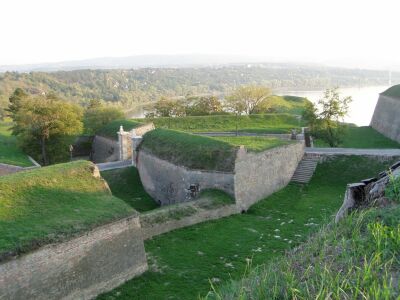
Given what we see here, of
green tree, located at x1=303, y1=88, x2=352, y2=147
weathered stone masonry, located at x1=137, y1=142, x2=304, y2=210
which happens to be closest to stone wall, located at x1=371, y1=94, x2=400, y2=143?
green tree, located at x1=303, y1=88, x2=352, y2=147

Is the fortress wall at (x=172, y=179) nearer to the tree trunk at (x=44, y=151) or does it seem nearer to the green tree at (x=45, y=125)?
the green tree at (x=45, y=125)

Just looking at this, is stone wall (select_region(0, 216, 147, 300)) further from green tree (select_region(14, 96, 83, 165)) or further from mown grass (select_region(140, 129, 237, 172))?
green tree (select_region(14, 96, 83, 165))

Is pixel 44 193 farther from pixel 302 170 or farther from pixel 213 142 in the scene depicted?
pixel 302 170

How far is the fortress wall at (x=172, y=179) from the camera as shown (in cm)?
1786

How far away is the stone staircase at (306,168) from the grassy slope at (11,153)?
16178 millimetres

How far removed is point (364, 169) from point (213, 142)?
8.31 meters

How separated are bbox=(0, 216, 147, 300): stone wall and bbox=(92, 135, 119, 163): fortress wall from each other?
17.7 metres

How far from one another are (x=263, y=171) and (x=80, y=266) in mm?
10969

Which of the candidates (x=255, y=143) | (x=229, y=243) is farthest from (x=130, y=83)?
(x=229, y=243)

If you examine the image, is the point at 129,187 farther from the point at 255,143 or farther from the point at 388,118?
the point at 388,118

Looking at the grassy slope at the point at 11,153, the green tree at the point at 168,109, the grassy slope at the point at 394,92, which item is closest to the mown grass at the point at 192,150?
the grassy slope at the point at 11,153

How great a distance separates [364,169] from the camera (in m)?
21.4

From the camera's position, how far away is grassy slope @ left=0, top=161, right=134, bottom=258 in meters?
9.84

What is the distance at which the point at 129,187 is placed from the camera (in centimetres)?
2250
